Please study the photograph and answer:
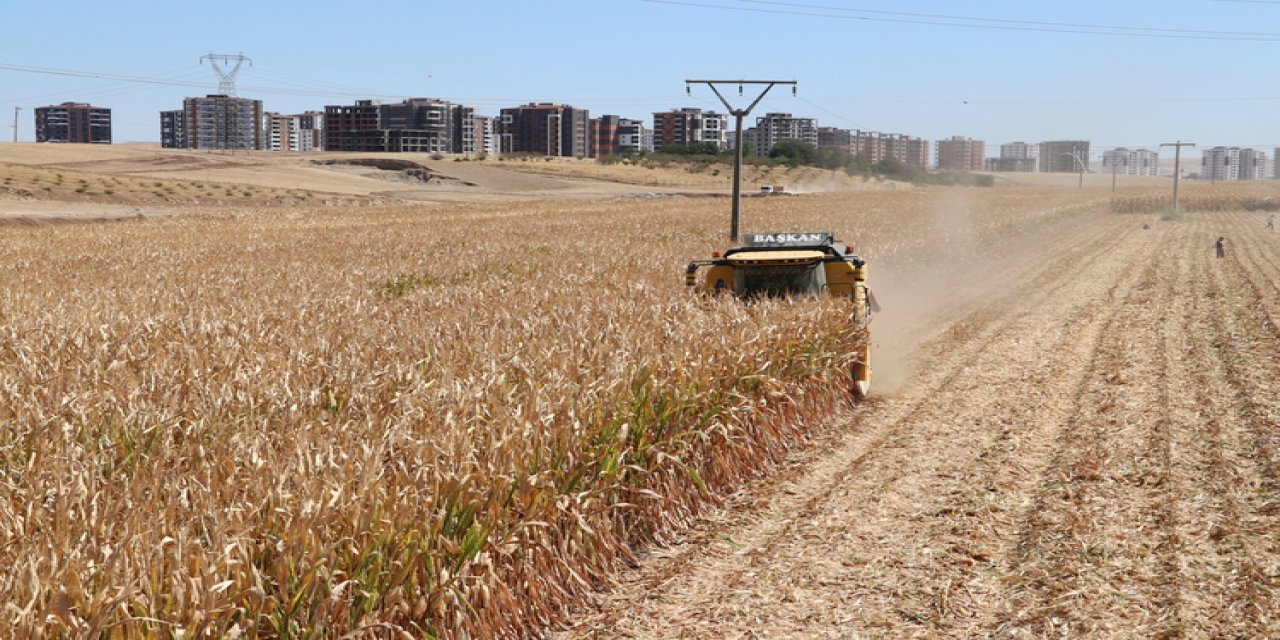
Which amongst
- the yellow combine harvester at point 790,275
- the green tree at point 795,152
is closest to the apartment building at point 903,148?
the green tree at point 795,152

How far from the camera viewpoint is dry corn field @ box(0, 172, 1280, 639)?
18.0ft

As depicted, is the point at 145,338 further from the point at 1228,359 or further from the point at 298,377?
the point at 1228,359

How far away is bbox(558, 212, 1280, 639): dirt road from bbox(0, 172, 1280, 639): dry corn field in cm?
3

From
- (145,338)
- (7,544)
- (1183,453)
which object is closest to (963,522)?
(1183,453)

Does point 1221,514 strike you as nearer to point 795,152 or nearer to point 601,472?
point 601,472

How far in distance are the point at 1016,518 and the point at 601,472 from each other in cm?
332

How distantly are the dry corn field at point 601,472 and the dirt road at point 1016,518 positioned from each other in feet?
0.11

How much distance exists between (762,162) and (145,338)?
399 feet

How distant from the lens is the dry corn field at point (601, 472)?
549 cm

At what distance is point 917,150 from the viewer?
195 m

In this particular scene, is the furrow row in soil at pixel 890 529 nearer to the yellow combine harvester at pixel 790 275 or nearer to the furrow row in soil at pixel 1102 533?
the furrow row in soil at pixel 1102 533

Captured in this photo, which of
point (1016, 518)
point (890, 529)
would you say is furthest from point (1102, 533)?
point (890, 529)

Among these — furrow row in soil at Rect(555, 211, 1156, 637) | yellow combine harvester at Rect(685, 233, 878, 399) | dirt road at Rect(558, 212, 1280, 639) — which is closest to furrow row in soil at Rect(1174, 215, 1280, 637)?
dirt road at Rect(558, 212, 1280, 639)

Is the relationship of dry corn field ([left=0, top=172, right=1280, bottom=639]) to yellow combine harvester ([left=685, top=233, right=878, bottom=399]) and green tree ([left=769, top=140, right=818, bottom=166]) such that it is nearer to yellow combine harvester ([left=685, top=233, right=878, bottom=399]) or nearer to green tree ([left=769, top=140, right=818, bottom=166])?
yellow combine harvester ([left=685, top=233, right=878, bottom=399])
